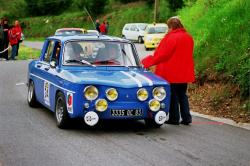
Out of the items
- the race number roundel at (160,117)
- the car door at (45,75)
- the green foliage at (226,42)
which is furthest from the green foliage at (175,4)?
the race number roundel at (160,117)

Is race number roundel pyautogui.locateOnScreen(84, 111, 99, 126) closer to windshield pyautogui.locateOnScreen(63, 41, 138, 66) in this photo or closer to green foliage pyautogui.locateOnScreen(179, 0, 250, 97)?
windshield pyautogui.locateOnScreen(63, 41, 138, 66)

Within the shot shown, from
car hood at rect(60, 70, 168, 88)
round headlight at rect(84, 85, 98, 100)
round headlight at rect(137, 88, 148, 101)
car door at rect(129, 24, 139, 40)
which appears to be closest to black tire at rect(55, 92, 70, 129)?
car hood at rect(60, 70, 168, 88)

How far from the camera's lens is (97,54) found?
10.6m

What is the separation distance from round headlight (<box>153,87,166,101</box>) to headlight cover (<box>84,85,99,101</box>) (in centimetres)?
99

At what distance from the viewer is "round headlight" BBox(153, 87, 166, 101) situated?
955 cm

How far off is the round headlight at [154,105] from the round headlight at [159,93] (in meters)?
0.07

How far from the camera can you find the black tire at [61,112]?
9.54m

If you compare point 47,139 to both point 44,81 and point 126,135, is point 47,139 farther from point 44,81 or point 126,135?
point 44,81

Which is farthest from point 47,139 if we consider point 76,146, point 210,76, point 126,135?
point 210,76

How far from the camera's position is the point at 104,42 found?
1075 centimetres

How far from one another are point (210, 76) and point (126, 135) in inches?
189

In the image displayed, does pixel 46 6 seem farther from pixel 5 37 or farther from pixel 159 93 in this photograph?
pixel 159 93

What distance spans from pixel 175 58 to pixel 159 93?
1.04 metres

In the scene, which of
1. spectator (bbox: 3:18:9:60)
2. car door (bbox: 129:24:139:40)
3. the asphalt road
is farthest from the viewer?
car door (bbox: 129:24:139:40)
